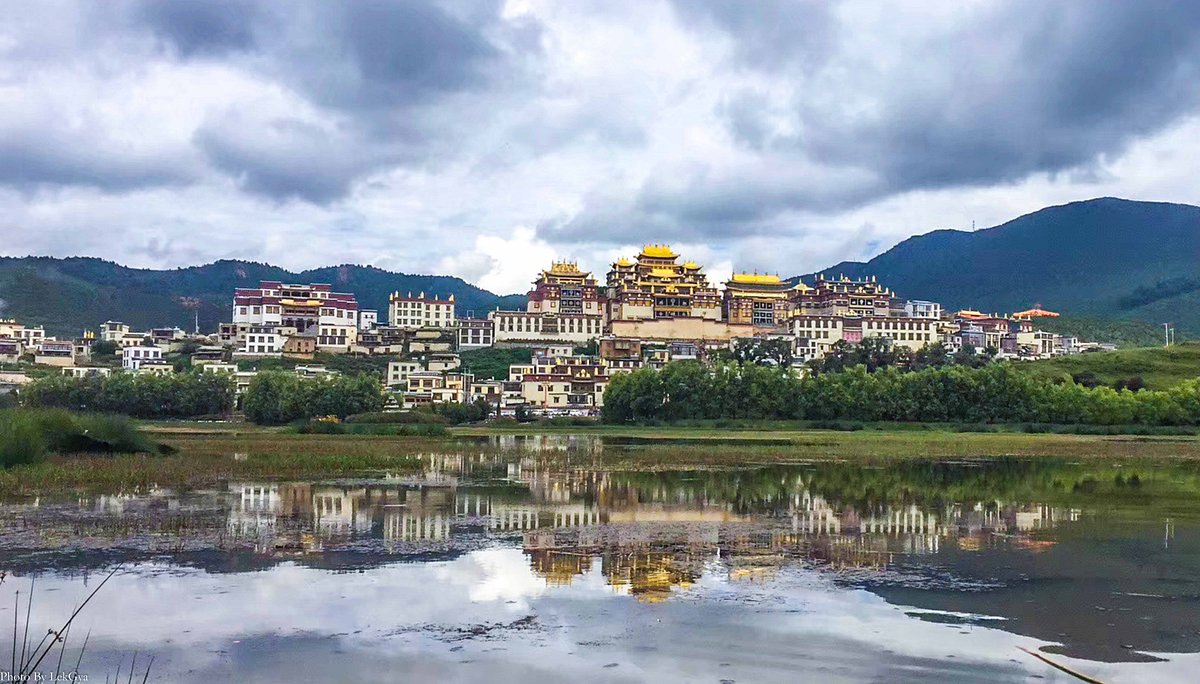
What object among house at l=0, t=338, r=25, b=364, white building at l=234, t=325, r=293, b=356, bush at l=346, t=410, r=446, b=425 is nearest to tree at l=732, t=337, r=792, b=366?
bush at l=346, t=410, r=446, b=425

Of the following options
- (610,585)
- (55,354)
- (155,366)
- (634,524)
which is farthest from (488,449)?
(55,354)

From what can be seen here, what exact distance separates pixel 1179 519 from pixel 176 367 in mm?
115948

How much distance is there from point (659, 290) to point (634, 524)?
405 feet

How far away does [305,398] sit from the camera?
8425 centimetres

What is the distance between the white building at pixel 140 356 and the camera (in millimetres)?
128250

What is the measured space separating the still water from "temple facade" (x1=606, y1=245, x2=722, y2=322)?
114 m

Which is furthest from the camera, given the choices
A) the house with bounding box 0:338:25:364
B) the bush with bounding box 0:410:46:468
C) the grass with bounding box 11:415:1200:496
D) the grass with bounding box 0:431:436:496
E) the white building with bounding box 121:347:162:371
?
the house with bounding box 0:338:25:364

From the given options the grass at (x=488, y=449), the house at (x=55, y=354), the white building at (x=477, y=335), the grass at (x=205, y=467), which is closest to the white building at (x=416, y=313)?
the white building at (x=477, y=335)

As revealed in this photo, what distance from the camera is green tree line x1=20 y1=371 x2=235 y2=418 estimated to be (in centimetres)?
8950

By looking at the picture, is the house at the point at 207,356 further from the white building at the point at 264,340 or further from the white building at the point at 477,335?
the white building at the point at 477,335

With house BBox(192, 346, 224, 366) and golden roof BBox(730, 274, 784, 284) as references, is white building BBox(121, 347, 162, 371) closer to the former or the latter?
house BBox(192, 346, 224, 366)

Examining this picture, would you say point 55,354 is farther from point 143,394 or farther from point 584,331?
point 584,331

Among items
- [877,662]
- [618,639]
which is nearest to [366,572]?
[618,639]

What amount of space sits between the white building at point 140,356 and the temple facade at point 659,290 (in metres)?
55.3
